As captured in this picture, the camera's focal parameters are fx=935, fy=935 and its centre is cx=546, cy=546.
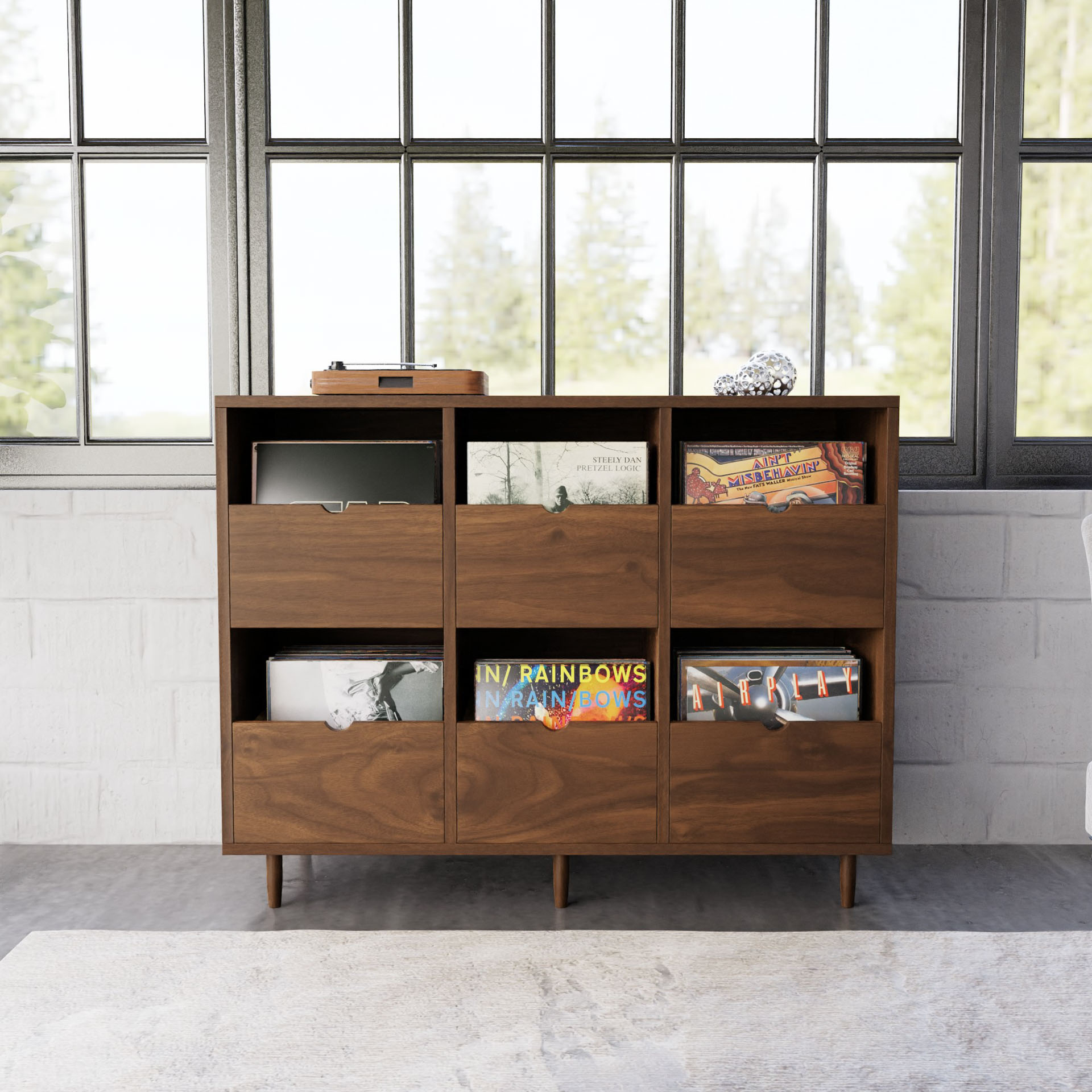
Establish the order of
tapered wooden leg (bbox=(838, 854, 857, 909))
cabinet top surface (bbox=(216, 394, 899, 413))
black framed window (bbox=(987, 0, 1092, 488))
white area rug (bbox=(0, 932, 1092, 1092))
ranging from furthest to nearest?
black framed window (bbox=(987, 0, 1092, 488)) → tapered wooden leg (bbox=(838, 854, 857, 909)) → cabinet top surface (bbox=(216, 394, 899, 413)) → white area rug (bbox=(0, 932, 1092, 1092))

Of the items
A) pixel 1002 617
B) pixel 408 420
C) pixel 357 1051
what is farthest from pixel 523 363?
pixel 357 1051

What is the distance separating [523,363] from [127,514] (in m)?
0.94

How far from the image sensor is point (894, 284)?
2092 millimetres

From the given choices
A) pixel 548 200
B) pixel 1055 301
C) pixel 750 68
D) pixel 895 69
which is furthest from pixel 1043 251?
pixel 548 200

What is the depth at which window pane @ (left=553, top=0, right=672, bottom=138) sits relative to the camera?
6.70ft

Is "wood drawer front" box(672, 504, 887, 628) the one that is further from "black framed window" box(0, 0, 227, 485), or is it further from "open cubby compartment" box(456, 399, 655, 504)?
"black framed window" box(0, 0, 227, 485)

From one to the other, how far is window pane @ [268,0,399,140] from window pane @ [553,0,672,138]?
37cm

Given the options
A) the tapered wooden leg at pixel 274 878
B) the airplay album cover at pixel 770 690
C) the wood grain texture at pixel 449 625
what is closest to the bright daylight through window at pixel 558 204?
the wood grain texture at pixel 449 625

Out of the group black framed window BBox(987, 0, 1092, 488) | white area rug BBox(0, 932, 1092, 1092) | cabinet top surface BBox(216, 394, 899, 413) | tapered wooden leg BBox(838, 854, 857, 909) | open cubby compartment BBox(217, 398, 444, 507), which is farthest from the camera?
black framed window BBox(987, 0, 1092, 488)

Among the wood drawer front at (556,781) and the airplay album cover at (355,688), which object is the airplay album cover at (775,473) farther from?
the airplay album cover at (355,688)

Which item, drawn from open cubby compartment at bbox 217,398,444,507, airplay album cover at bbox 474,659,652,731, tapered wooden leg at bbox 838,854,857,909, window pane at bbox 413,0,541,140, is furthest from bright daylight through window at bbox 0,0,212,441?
tapered wooden leg at bbox 838,854,857,909

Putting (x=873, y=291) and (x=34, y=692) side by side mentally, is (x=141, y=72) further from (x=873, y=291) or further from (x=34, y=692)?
(x=873, y=291)

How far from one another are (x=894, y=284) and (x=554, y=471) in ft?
3.20

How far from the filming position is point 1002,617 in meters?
2.08
